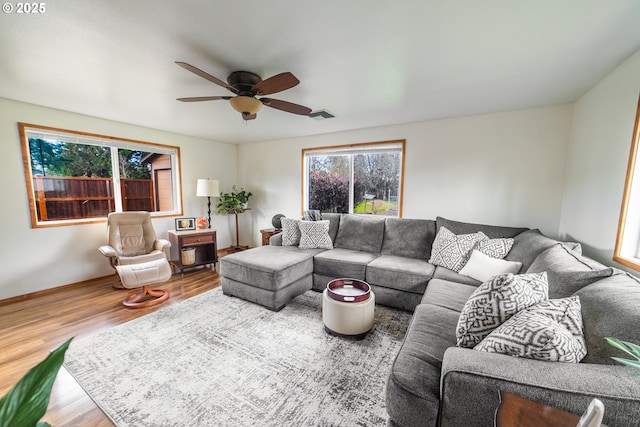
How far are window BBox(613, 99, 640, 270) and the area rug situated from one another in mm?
1691

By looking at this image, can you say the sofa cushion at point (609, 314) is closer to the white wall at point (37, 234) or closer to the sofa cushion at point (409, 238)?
the sofa cushion at point (409, 238)

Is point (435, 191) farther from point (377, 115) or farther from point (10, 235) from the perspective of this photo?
point (10, 235)

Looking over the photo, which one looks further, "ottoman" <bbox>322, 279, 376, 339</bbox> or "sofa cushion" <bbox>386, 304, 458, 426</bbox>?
"ottoman" <bbox>322, 279, 376, 339</bbox>

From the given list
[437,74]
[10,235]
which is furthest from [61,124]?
[437,74]

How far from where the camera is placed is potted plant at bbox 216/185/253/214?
4.76m

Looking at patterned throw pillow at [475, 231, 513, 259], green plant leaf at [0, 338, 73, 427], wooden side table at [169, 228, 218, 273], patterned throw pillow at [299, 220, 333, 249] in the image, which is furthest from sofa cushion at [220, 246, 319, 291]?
green plant leaf at [0, 338, 73, 427]

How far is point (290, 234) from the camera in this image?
3451mm

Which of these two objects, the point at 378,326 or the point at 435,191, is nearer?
the point at 378,326

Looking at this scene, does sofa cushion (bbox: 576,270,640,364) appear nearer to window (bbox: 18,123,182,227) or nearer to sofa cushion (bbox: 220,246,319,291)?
sofa cushion (bbox: 220,246,319,291)

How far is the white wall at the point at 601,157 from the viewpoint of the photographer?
1.75m

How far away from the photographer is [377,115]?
3152 mm

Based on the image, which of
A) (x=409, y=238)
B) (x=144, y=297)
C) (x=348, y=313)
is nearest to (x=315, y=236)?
(x=409, y=238)

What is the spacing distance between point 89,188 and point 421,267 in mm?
4480

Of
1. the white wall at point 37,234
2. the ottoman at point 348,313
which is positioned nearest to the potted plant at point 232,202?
the white wall at point 37,234
